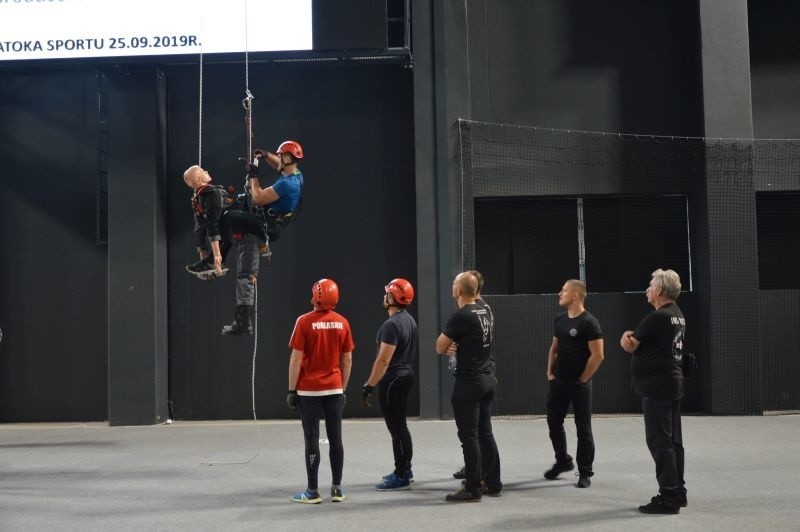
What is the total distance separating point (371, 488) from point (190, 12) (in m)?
6.73

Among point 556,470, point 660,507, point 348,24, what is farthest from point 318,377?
point 348,24

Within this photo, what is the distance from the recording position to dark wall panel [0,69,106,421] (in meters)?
12.3

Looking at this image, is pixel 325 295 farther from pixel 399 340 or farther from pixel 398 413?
pixel 398 413

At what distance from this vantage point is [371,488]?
23.8ft

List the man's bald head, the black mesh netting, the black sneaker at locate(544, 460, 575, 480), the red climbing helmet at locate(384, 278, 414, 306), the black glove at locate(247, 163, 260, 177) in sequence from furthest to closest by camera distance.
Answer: the black mesh netting, the black sneaker at locate(544, 460, 575, 480), the red climbing helmet at locate(384, 278, 414, 306), the man's bald head, the black glove at locate(247, 163, 260, 177)

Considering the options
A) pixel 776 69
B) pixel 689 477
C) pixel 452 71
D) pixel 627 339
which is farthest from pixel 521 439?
pixel 776 69

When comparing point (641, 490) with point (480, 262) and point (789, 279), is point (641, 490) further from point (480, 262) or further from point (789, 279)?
point (789, 279)

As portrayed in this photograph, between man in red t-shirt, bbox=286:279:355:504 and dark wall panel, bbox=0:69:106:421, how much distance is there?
6627 mm

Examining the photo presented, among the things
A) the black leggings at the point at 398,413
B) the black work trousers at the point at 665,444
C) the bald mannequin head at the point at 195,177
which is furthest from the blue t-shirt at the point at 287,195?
the black work trousers at the point at 665,444

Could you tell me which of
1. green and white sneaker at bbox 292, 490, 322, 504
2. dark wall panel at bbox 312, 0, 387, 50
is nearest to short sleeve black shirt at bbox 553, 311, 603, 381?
green and white sneaker at bbox 292, 490, 322, 504

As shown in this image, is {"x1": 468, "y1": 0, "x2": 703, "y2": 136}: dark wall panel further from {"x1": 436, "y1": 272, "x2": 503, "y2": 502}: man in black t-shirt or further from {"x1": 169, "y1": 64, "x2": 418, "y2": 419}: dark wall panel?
{"x1": 436, "y1": 272, "x2": 503, "y2": 502}: man in black t-shirt

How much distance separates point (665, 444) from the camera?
6.16 metres

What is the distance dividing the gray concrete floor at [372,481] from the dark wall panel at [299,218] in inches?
48.6

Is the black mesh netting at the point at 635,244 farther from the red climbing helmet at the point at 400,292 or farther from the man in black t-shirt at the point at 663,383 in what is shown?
the man in black t-shirt at the point at 663,383
